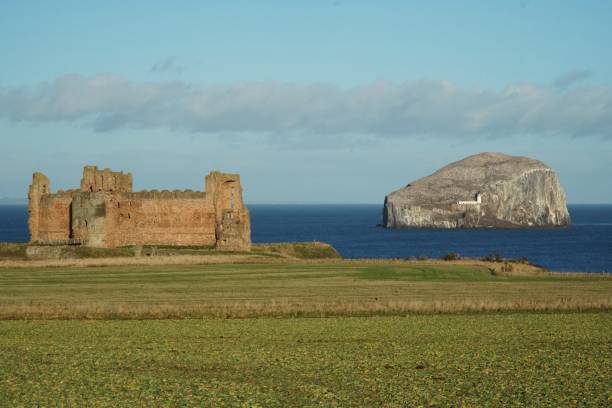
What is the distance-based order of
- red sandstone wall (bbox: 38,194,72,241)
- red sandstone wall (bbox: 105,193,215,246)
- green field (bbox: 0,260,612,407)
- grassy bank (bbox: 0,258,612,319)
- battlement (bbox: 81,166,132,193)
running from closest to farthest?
green field (bbox: 0,260,612,407), grassy bank (bbox: 0,258,612,319), red sandstone wall (bbox: 105,193,215,246), red sandstone wall (bbox: 38,194,72,241), battlement (bbox: 81,166,132,193)

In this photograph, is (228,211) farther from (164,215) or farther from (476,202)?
(476,202)

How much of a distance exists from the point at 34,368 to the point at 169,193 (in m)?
46.1

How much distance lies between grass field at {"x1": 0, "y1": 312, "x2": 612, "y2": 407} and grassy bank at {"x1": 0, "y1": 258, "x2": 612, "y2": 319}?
1.78 metres

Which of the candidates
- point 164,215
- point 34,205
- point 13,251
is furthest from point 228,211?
point 13,251

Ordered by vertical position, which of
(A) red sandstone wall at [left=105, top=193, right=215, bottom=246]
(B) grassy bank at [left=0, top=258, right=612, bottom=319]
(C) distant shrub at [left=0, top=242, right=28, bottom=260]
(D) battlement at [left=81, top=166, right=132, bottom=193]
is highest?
(D) battlement at [left=81, top=166, right=132, bottom=193]

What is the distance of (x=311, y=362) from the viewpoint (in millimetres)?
20172

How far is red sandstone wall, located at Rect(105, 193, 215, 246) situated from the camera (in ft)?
212

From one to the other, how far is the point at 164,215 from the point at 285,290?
98.5 feet

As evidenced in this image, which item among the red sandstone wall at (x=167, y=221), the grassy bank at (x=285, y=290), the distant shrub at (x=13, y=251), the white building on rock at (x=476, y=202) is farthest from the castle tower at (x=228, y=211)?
the white building on rock at (x=476, y=202)

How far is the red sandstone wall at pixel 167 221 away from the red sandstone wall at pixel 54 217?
175 inches

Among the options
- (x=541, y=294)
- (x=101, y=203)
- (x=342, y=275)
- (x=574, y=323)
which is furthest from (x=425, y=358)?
(x=101, y=203)

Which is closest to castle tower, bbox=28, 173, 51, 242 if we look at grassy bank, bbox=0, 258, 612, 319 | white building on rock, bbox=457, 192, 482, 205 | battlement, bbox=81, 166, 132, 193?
battlement, bbox=81, 166, 132, 193

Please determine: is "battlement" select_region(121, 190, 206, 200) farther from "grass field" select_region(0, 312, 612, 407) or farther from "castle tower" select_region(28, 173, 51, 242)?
"grass field" select_region(0, 312, 612, 407)

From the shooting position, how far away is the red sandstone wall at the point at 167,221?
64562mm
